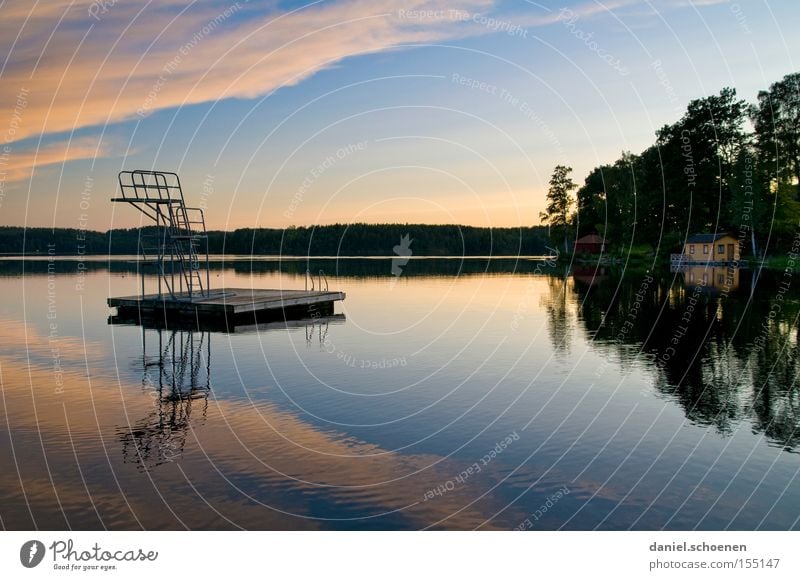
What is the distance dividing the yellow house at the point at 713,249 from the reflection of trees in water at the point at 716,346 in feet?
150

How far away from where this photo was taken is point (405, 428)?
19125mm

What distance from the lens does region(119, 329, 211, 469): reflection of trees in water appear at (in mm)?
17047

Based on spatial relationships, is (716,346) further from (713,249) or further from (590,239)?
(590,239)

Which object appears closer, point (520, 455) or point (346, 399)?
point (520, 455)

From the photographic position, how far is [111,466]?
51.8ft

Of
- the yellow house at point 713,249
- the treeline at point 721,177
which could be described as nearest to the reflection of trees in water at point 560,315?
the treeline at point 721,177

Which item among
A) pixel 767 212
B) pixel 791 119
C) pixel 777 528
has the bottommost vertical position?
pixel 777 528

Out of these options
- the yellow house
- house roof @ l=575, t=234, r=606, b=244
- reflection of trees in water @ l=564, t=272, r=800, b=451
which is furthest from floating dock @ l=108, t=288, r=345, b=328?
house roof @ l=575, t=234, r=606, b=244

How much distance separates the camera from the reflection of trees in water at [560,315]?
34.5m

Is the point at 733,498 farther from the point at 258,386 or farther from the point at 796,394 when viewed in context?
the point at 258,386

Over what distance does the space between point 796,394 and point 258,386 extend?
1757 cm

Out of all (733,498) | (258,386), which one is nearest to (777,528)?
(733,498)

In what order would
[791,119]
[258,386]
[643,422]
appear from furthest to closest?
1. [791,119]
2. [258,386]
3. [643,422]

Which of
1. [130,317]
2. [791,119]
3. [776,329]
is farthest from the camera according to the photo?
[791,119]
